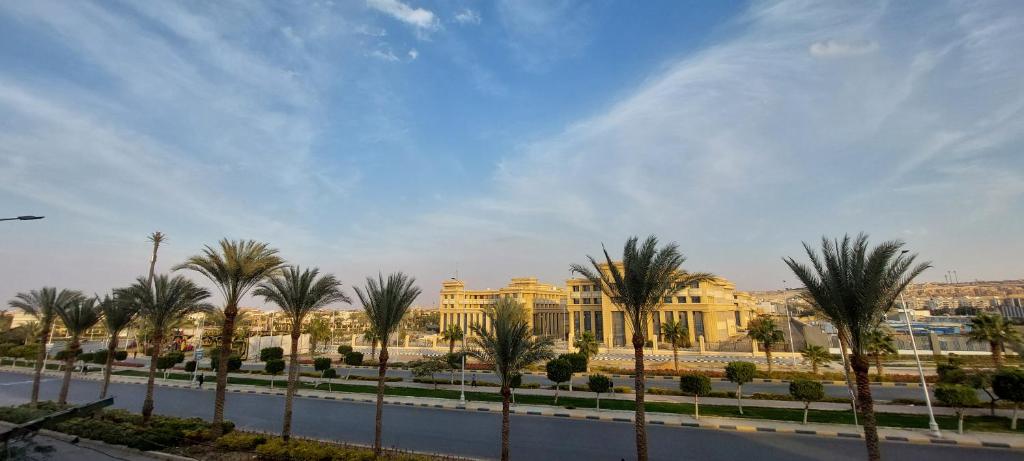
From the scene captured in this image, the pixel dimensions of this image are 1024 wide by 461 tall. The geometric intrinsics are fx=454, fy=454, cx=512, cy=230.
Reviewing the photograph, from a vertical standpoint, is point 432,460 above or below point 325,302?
below

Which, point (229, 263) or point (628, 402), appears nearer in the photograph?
point (229, 263)

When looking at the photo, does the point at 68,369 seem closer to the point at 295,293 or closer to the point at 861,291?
the point at 295,293

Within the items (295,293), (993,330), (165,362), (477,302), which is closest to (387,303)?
(295,293)

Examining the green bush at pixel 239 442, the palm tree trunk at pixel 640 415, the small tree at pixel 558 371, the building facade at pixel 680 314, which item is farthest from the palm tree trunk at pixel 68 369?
the building facade at pixel 680 314

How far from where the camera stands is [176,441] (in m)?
17.3

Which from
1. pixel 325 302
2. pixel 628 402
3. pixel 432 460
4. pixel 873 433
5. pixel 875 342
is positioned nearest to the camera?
pixel 873 433

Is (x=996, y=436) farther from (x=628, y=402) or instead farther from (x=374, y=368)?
(x=374, y=368)

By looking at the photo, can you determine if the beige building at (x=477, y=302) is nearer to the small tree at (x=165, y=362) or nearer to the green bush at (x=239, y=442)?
the small tree at (x=165, y=362)

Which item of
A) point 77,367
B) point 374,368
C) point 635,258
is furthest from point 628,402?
point 77,367

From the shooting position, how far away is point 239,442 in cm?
1669

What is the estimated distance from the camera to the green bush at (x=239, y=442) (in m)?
16.6

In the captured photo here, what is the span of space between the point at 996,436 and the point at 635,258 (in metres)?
17.5

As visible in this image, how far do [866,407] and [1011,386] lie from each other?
13.7m

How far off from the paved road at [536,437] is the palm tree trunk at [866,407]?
466cm
